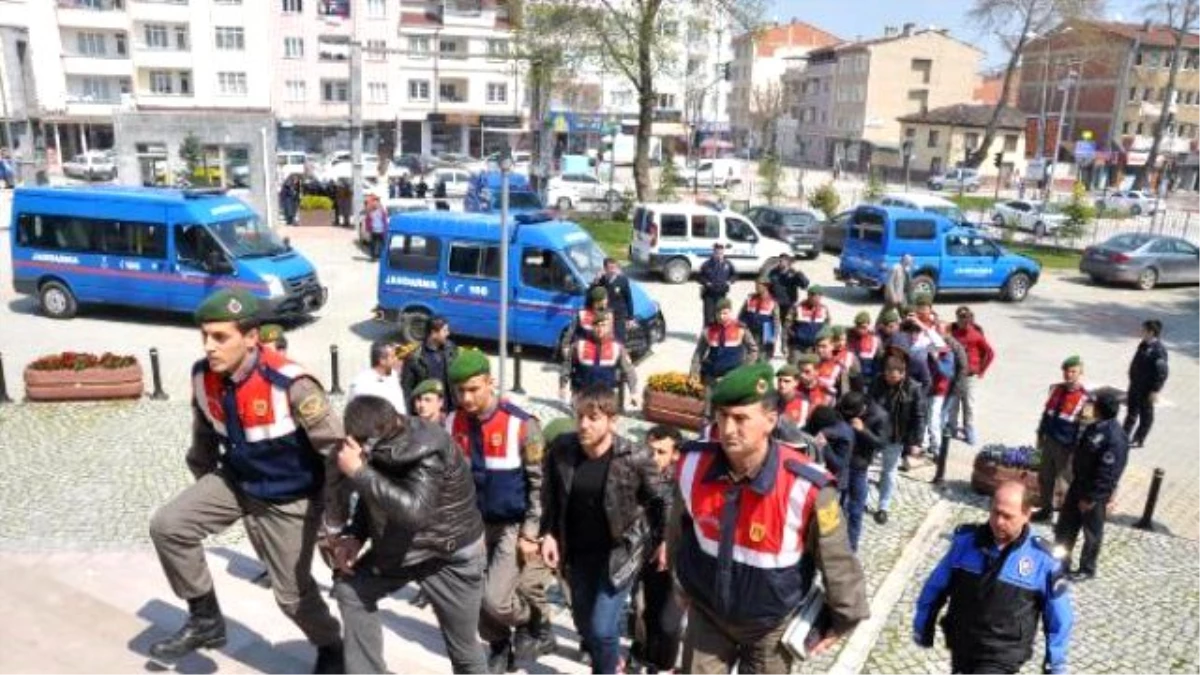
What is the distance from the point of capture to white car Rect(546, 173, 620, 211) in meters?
36.6

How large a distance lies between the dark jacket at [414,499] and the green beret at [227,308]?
102 centimetres

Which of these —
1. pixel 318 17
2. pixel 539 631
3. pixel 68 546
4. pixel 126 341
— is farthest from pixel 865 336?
pixel 318 17

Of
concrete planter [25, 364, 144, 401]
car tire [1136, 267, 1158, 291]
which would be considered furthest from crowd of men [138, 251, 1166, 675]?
car tire [1136, 267, 1158, 291]

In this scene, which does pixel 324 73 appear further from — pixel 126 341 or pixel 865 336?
Answer: pixel 865 336

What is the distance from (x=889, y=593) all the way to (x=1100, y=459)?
78.0 inches

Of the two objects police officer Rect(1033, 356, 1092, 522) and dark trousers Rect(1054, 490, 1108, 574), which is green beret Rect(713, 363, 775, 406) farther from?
police officer Rect(1033, 356, 1092, 522)

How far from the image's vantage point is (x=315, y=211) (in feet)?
91.8

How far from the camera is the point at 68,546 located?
6.88 metres

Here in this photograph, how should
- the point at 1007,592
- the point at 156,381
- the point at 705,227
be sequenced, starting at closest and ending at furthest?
the point at 1007,592 → the point at 156,381 → the point at 705,227

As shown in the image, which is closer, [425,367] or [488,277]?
[425,367]

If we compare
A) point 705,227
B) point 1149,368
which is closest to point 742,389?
point 1149,368

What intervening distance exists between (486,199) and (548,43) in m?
7.00

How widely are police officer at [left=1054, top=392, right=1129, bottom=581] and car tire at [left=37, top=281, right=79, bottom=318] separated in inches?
617

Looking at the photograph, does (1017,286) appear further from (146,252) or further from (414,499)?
(414,499)
